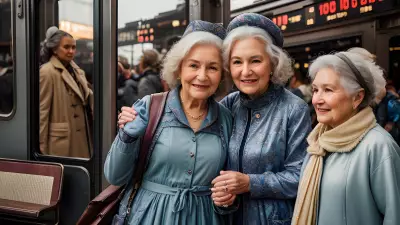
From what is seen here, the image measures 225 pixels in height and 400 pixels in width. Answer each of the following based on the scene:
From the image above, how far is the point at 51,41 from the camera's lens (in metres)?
3.66

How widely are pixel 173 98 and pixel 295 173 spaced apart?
2.29 ft

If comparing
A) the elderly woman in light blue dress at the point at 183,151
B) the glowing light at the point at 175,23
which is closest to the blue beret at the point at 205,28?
the elderly woman in light blue dress at the point at 183,151

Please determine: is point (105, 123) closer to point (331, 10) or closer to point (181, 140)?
point (181, 140)

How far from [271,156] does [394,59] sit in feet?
11.7

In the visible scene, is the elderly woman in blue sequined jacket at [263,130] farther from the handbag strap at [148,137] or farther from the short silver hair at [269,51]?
the handbag strap at [148,137]

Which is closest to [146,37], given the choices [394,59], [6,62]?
[6,62]

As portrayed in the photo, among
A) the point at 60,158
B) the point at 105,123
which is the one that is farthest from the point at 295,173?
the point at 60,158

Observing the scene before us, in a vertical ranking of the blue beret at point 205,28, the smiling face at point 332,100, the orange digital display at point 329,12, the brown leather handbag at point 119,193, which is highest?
the orange digital display at point 329,12

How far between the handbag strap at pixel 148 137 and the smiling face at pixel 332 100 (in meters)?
0.76

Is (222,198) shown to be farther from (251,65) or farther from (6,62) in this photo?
(6,62)

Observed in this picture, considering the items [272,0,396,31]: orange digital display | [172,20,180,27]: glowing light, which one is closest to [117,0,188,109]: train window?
[172,20,180,27]: glowing light

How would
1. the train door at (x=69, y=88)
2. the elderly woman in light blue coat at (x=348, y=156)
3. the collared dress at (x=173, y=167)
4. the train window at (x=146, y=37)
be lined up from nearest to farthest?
1. the elderly woman in light blue coat at (x=348, y=156)
2. the collared dress at (x=173, y=167)
3. the train door at (x=69, y=88)
4. the train window at (x=146, y=37)

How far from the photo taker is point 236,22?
2191 millimetres

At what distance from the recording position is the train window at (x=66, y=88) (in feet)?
11.4
